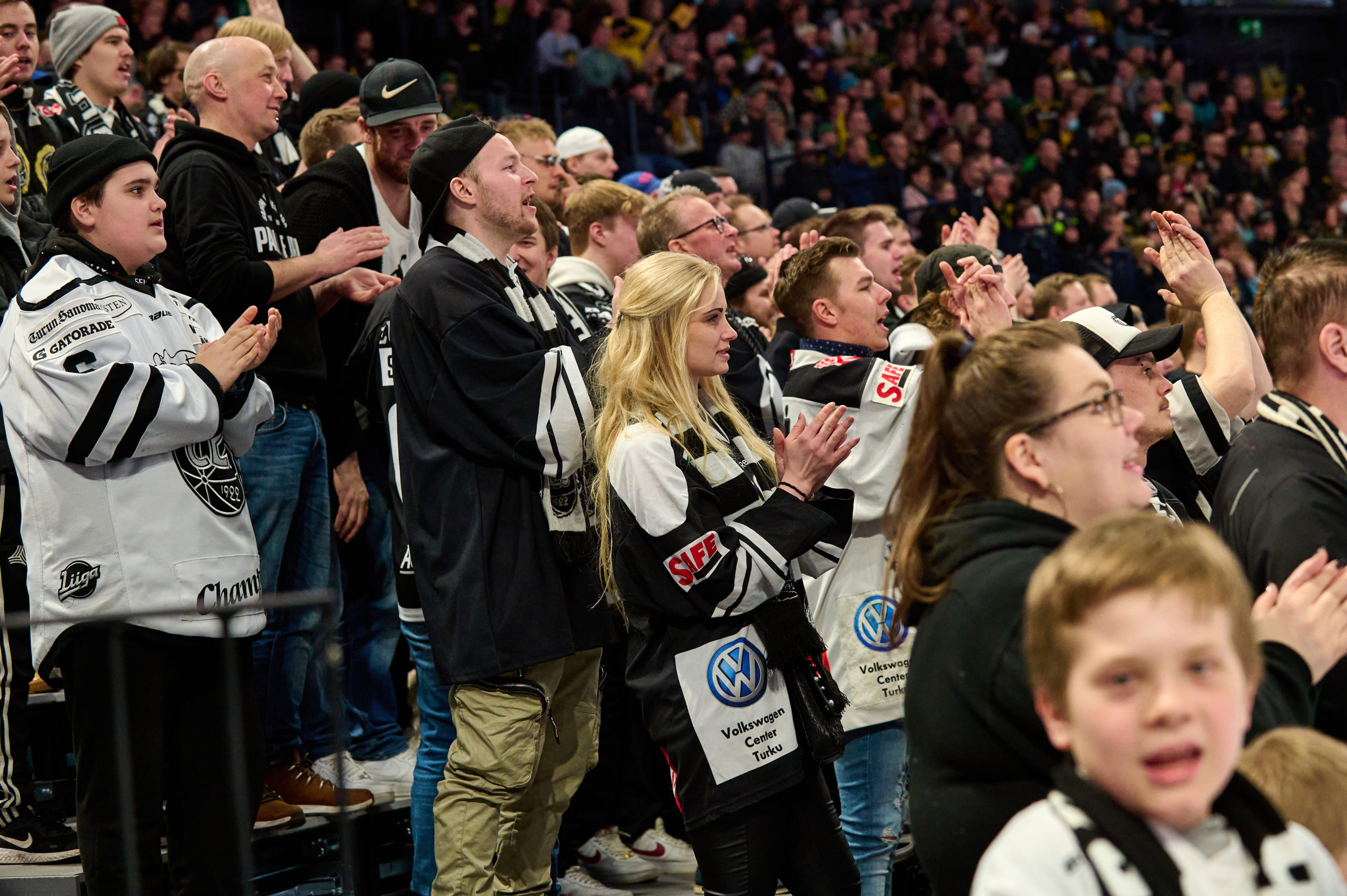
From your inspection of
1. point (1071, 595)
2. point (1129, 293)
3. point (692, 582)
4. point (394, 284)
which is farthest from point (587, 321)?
point (1129, 293)

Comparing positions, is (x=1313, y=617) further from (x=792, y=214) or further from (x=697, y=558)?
(x=792, y=214)

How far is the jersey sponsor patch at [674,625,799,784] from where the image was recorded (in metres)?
2.92

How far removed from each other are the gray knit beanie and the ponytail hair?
13.0 ft

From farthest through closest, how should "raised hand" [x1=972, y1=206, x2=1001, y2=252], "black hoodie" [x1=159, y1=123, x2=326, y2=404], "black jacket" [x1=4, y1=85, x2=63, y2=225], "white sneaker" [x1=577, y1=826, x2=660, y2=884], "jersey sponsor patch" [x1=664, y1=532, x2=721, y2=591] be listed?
"raised hand" [x1=972, y1=206, x2=1001, y2=252] → "black jacket" [x1=4, y1=85, x2=63, y2=225] → "white sneaker" [x1=577, y1=826, x2=660, y2=884] → "black hoodie" [x1=159, y1=123, x2=326, y2=404] → "jersey sponsor patch" [x1=664, y1=532, x2=721, y2=591]

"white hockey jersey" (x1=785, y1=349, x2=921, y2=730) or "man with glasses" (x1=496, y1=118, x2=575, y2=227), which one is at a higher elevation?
"man with glasses" (x1=496, y1=118, x2=575, y2=227)

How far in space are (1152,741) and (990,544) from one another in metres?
0.42

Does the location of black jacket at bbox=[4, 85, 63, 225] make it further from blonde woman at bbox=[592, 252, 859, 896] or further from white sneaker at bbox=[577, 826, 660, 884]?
white sneaker at bbox=[577, 826, 660, 884]

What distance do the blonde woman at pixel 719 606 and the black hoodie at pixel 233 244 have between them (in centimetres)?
128

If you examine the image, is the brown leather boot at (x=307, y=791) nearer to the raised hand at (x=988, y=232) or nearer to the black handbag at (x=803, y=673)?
the black handbag at (x=803, y=673)

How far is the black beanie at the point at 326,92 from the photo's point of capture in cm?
602

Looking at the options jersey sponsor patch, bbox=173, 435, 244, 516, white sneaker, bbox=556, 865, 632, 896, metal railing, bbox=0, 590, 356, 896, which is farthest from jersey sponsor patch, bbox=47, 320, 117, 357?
white sneaker, bbox=556, 865, 632, 896

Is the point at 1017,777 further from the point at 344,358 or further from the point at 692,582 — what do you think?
the point at 344,358

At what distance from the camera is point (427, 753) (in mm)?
3725

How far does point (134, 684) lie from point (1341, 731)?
2.43 metres
